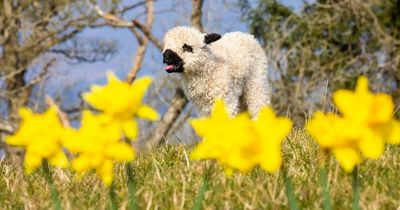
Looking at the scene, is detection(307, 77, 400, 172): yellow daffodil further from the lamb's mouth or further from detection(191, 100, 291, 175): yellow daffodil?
the lamb's mouth

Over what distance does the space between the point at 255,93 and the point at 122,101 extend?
4.01 meters

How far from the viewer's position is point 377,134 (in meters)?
1.78

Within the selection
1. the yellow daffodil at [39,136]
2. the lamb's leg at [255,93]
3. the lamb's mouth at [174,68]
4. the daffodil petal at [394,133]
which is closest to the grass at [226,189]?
the yellow daffodil at [39,136]

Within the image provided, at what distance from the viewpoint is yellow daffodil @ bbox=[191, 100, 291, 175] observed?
1798 mm

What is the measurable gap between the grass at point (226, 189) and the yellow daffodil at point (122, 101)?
54 cm

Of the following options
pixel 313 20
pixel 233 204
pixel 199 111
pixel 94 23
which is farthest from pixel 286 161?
pixel 94 23

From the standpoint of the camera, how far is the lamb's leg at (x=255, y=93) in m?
5.84

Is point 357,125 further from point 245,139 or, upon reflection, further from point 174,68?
point 174,68

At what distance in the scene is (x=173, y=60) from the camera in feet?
16.9

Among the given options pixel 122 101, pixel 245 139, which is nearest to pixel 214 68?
pixel 122 101

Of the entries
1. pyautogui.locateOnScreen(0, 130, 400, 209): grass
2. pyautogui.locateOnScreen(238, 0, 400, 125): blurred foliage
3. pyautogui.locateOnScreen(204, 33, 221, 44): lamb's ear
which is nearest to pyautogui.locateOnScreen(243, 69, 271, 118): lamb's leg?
pyautogui.locateOnScreen(204, 33, 221, 44): lamb's ear

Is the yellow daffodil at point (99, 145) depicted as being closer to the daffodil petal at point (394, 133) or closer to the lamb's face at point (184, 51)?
the daffodil petal at point (394, 133)

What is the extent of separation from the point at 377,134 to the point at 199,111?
3.80 metres

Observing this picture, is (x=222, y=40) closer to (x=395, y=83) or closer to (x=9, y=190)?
(x=9, y=190)
